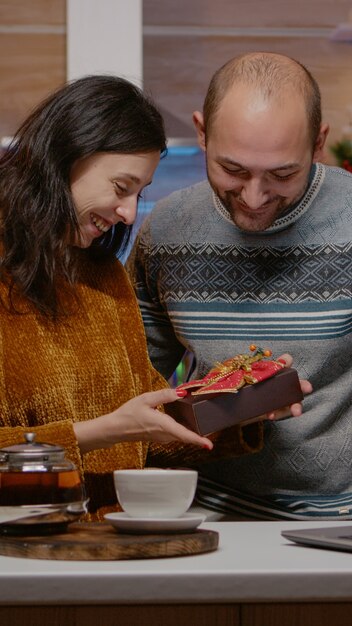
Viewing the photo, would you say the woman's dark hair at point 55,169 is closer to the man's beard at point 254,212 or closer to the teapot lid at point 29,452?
the man's beard at point 254,212

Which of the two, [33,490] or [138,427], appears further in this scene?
[138,427]

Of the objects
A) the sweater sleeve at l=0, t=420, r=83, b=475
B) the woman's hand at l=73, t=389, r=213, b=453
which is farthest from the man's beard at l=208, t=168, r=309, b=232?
the sweater sleeve at l=0, t=420, r=83, b=475

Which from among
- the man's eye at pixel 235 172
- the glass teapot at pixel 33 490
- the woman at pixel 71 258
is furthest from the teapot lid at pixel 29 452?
the man's eye at pixel 235 172

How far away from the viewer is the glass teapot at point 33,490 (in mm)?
1298

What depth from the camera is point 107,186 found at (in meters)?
1.92

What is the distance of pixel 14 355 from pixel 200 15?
5.82 ft

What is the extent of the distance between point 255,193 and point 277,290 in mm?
264

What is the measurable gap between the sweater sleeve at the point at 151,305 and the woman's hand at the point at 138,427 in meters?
0.48

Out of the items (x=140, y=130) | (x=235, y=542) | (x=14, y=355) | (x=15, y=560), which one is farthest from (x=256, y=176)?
(x=15, y=560)

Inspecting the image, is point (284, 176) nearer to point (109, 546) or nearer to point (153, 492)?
point (153, 492)

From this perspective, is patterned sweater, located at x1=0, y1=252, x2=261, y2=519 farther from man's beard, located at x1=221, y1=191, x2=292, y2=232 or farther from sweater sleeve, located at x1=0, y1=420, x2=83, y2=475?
man's beard, located at x1=221, y1=191, x2=292, y2=232

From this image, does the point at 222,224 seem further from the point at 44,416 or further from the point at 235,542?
the point at 235,542

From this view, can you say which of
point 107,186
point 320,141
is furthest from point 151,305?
point 320,141

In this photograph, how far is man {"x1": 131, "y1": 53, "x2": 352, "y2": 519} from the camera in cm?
197
